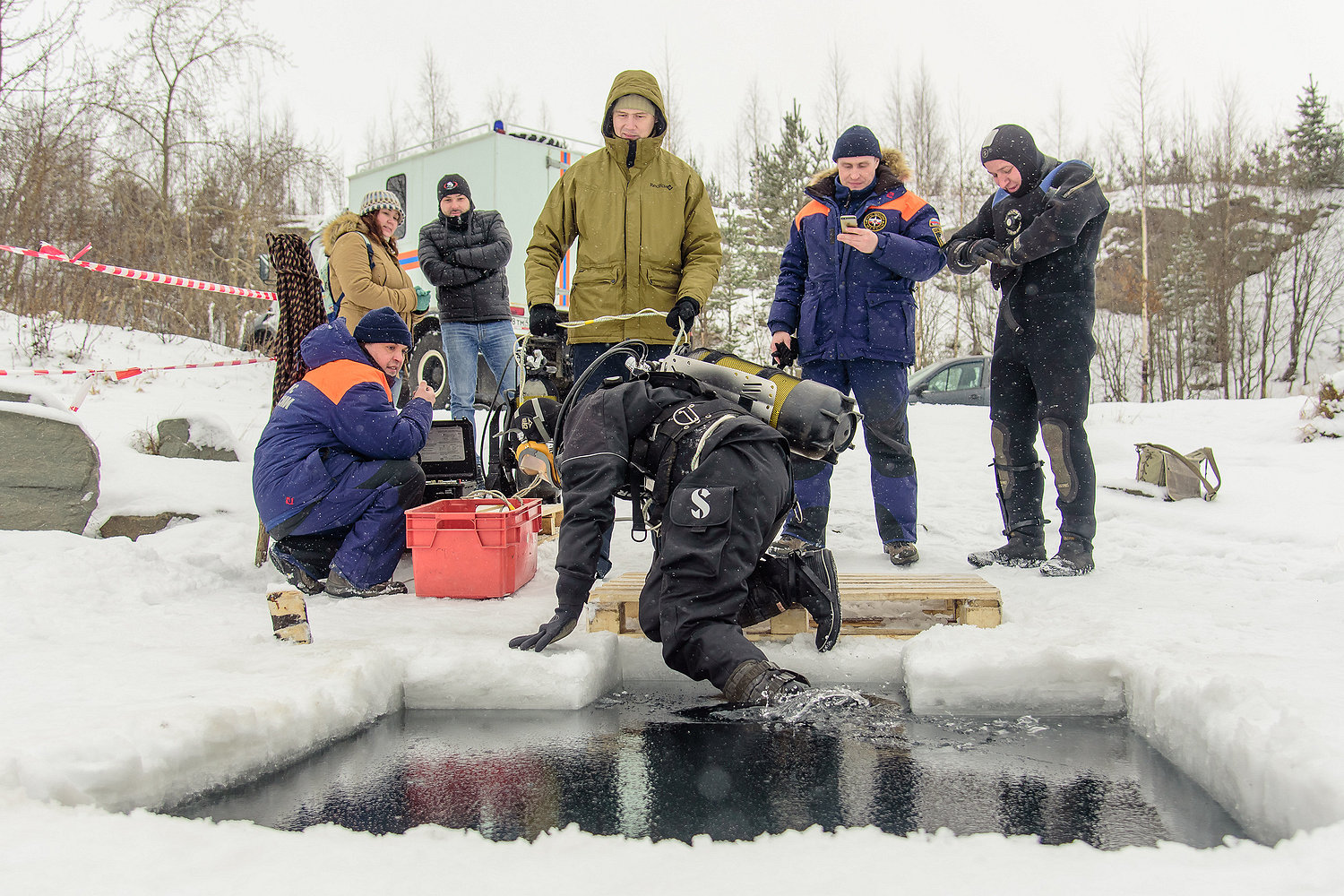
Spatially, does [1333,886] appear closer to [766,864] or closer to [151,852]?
[766,864]

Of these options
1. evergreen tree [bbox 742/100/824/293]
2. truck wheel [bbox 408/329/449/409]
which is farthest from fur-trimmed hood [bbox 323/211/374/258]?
evergreen tree [bbox 742/100/824/293]

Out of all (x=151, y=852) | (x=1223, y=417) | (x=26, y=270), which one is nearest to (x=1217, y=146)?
(x=1223, y=417)

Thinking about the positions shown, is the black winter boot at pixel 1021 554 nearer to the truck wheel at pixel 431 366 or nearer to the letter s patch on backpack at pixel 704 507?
the letter s patch on backpack at pixel 704 507

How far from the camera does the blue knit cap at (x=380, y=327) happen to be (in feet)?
11.7

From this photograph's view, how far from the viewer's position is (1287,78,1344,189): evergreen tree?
24.8 m

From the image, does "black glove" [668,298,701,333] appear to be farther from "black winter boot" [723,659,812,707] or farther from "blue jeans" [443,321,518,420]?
"blue jeans" [443,321,518,420]

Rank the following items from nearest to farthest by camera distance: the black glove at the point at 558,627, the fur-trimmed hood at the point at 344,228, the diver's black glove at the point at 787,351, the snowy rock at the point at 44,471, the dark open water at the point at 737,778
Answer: the dark open water at the point at 737,778, the black glove at the point at 558,627, the diver's black glove at the point at 787,351, the snowy rock at the point at 44,471, the fur-trimmed hood at the point at 344,228

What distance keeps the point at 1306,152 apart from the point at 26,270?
31297mm

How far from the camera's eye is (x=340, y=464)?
350 cm

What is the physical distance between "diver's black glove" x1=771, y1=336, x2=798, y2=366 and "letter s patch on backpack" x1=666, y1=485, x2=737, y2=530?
1.72 meters

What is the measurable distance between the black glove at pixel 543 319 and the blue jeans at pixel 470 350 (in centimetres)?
177

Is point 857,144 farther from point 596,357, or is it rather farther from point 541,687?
point 541,687

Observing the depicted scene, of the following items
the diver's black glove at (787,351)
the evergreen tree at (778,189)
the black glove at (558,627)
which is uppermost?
the evergreen tree at (778,189)

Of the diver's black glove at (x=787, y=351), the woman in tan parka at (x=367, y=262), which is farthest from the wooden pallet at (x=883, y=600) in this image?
the woman in tan parka at (x=367, y=262)
